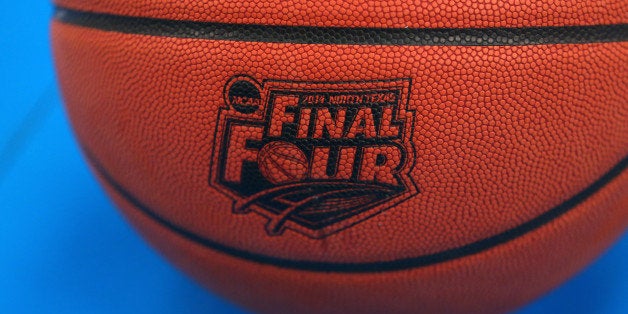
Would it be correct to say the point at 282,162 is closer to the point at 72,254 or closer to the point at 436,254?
the point at 436,254

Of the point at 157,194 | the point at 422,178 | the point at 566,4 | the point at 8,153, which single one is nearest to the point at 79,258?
A: the point at 8,153

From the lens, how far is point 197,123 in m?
0.63

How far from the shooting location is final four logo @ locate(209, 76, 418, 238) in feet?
1.93

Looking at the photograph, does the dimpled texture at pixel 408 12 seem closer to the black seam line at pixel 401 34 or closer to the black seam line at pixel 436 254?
the black seam line at pixel 401 34

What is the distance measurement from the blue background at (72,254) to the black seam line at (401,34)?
0.61 meters

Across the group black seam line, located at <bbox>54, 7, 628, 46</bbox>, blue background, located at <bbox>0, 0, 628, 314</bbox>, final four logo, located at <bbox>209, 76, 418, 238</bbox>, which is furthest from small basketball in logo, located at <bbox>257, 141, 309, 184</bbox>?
blue background, located at <bbox>0, 0, 628, 314</bbox>

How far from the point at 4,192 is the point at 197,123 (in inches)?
38.7

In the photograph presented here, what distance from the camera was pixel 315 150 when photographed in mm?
609

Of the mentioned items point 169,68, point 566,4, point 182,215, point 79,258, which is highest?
point 566,4

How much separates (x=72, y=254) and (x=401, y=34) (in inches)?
37.0

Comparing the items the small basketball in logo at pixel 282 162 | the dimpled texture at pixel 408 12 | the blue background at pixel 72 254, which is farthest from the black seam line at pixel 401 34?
the blue background at pixel 72 254

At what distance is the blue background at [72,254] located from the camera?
1121 mm

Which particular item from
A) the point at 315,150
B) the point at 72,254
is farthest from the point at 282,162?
the point at 72,254

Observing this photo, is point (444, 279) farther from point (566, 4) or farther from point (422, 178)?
point (566, 4)
